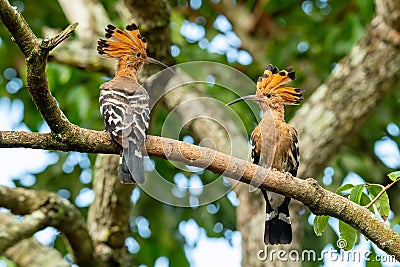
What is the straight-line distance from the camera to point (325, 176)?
21.6 ft

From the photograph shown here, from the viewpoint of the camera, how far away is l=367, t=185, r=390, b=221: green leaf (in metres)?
3.23

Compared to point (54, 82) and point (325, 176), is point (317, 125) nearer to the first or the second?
point (325, 176)

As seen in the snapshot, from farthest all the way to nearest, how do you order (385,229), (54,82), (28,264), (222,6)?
(222,6) → (54,82) → (28,264) → (385,229)

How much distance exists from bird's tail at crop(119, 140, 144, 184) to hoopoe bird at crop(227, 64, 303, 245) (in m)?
1.05

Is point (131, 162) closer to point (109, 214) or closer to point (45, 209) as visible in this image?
point (45, 209)

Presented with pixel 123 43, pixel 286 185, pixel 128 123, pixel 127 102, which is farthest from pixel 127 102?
pixel 286 185

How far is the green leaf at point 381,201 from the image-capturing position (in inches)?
127

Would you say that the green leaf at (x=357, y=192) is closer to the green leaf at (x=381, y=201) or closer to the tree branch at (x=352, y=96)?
the green leaf at (x=381, y=201)

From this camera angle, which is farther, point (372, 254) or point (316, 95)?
point (316, 95)

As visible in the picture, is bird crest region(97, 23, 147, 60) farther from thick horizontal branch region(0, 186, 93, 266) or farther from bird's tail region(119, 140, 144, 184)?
thick horizontal branch region(0, 186, 93, 266)

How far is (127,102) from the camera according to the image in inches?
152

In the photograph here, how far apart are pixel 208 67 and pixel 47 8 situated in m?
2.07

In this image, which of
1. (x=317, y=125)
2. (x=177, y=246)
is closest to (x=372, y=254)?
(x=317, y=125)

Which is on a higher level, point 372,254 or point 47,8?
point 47,8
